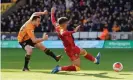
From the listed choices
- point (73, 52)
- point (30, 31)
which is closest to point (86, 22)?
point (30, 31)

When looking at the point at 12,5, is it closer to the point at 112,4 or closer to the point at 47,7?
the point at 47,7

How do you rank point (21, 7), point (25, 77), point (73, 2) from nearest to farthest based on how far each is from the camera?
point (25, 77), point (73, 2), point (21, 7)

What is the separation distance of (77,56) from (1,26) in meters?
23.0

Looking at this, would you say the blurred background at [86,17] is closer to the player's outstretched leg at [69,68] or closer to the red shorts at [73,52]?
the red shorts at [73,52]

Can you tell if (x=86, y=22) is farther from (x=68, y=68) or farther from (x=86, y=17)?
(x=68, y=68)

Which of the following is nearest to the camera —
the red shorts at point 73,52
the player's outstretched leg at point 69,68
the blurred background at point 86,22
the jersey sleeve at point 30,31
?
the player's outstretched leg at point 69,68

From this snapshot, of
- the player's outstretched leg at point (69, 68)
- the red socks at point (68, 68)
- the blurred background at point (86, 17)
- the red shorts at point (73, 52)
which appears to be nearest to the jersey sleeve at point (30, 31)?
the red shorts at point (73, 52)

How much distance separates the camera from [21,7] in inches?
1471

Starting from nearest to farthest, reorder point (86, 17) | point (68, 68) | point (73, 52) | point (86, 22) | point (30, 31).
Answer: point (68, 68)
point (73, 52)
point (30, 31)
point (86, 22)
point (86, 17)

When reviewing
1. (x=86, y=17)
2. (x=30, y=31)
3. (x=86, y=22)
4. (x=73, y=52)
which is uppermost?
(x=30, y=31)

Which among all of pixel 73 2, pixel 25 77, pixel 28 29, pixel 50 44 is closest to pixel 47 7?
pixel 73 2

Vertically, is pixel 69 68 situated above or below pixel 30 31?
below

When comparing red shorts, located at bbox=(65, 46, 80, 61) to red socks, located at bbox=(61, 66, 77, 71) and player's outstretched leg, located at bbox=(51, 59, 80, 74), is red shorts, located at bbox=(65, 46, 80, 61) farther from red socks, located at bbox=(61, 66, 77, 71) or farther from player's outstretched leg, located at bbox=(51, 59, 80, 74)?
red socks, located at bbox=(61, 66, 77, 71)

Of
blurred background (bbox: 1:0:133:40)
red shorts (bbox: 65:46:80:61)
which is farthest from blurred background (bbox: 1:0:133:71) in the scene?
red shorts (bbox: 65:46:80:61)
